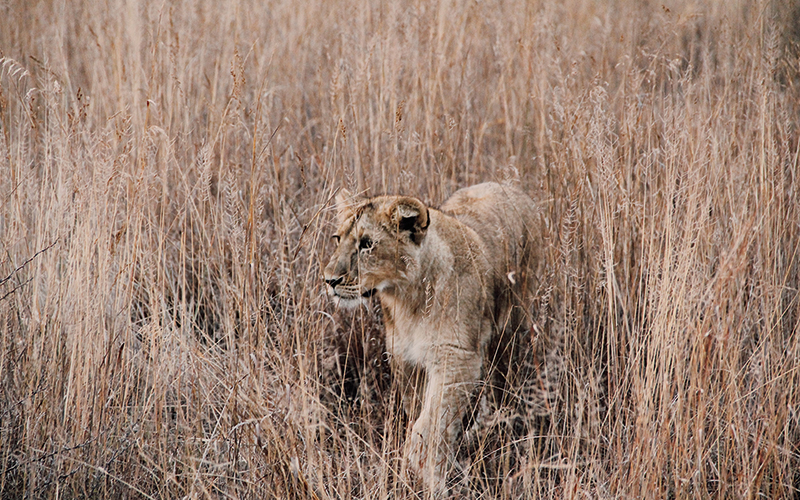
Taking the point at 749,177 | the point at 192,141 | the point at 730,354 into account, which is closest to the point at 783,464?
the point at 730,354

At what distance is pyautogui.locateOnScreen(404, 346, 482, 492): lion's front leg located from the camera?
2.99 meters

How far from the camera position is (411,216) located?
11.4ft

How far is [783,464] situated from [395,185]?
8.76 ft

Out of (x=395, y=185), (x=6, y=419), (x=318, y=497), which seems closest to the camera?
(x=318, y=497)

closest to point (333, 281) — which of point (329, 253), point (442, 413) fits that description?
point (442, 413)

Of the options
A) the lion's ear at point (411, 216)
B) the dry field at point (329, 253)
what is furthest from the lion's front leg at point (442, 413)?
the lion's ear at point (411, 216)

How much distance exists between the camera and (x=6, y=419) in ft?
9.06

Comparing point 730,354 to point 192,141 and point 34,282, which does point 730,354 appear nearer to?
point 34,282

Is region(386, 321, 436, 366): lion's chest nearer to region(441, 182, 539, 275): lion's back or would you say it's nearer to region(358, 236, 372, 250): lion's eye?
region(358, 236, 372, 250): lion's eye

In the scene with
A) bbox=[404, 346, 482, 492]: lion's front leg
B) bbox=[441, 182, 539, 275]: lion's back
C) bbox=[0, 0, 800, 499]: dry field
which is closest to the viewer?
bbox=[0, 0, 800, 499]: dry field

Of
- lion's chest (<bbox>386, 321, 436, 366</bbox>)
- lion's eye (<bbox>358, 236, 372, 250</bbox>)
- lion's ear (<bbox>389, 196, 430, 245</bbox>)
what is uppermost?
lion's ear (<bbox>389, 196, 430, 245</bbox>)

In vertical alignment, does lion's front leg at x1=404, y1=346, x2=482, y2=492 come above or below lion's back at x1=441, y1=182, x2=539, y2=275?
below

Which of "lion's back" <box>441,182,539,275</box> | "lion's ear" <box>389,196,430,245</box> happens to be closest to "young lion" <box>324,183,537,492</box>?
"lion's ear" <box>389,196,430,245</box>

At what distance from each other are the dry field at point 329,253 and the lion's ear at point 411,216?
1.09ft
